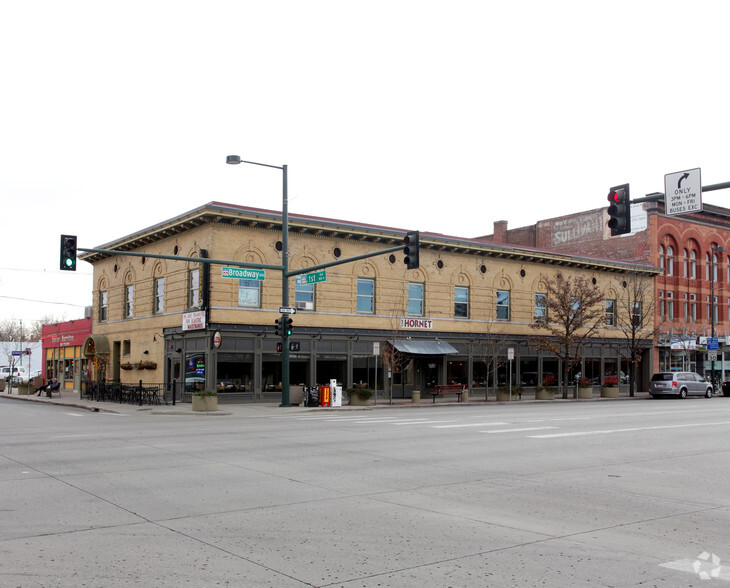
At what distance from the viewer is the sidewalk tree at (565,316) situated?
4134 cm

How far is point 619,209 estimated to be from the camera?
592 inches

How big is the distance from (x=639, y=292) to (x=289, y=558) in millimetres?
45959

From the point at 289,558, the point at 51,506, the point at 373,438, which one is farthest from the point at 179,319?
the point at 289,558

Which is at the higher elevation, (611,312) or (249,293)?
(249,293)

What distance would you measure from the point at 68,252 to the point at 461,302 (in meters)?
24.4

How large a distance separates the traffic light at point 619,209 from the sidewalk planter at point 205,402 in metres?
18.1

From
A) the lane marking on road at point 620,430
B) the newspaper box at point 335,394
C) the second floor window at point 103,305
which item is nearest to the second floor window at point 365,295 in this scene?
the newspaper box at point 335,394

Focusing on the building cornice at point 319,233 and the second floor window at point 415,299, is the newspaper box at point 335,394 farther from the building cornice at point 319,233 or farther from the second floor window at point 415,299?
the second floor window at point 415,299

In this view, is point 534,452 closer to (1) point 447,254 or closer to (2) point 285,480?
(2) point 285,480

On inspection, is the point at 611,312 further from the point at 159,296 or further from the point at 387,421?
the point at 387,421

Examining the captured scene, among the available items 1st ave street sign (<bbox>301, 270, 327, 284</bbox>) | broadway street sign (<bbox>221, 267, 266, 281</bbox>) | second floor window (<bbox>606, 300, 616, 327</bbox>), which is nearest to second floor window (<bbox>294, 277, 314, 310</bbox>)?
1st ave street sign (<bbox>301, 270, 327, 284</bbox>)

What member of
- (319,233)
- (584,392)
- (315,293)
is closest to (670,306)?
(584,392)

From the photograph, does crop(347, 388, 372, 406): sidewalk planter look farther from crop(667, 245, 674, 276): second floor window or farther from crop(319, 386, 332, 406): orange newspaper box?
crop(667, 245, 674, 276): second floor window

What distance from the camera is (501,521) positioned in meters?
8.20
